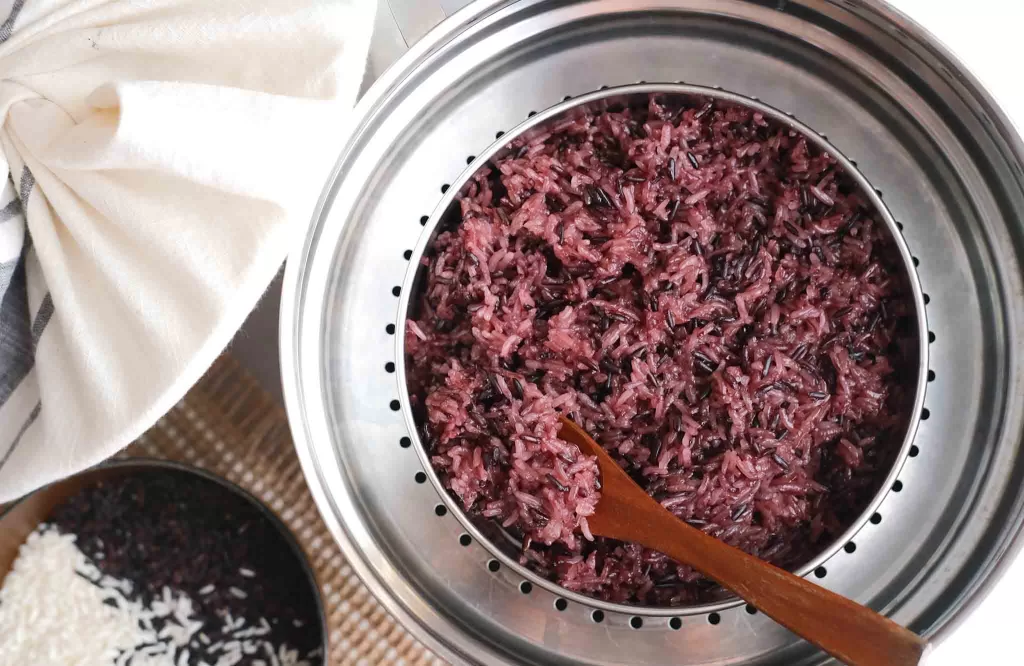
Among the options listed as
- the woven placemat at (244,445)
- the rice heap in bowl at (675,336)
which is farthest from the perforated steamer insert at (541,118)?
the woven placemat at (244,445)

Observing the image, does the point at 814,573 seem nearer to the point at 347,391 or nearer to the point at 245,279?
the point at 347,391

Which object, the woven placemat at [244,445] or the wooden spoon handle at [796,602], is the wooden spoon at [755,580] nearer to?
the wooden spoon handle at [796,602]

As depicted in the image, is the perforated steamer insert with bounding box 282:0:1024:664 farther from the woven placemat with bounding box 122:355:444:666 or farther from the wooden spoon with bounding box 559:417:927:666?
the woven placemat with bounding box 122:355:444:666

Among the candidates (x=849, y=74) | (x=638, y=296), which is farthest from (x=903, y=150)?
(x=638, y=296)

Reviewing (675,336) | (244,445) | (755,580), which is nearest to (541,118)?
(675,336)

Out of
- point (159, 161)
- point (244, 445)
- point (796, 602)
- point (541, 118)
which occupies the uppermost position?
point (541, 118)

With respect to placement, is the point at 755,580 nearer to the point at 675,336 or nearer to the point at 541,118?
the point at 675,336

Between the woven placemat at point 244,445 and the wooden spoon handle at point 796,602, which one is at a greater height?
the woven placemat at point 244,445
